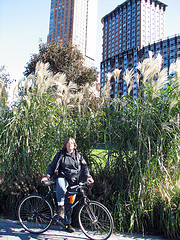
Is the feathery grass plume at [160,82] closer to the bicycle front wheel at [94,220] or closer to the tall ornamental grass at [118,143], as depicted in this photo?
the tall ornamental grass at [118,143]

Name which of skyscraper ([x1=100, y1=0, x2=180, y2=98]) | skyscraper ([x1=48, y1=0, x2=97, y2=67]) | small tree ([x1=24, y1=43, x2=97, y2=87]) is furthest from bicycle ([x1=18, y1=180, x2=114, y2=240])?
skyscraper ([x1=48, y1=0, x2=97, y2=67])

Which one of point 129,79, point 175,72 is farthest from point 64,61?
point 175,72

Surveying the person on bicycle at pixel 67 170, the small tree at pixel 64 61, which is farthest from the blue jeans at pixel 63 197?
the small tree at pixel 64 61

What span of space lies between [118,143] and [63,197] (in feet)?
4.15

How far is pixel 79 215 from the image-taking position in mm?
3207

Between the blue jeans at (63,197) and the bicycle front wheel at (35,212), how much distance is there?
24 cm

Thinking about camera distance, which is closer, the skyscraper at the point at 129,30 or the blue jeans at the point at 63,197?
the blue jeans at the point at 63,197

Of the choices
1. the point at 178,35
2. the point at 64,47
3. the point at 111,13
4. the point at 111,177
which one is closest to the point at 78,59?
the point at 64,47

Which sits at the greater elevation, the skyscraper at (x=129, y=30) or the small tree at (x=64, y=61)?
the skyscraper at (x=129, y=30)

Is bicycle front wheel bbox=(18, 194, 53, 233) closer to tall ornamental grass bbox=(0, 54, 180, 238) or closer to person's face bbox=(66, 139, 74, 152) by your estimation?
tall ornamental grass bbox=(0, 54, 180, 238)

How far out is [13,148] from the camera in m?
3.92

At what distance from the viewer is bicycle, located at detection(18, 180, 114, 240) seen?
3.14 metres

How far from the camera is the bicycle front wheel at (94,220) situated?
3.14 metres

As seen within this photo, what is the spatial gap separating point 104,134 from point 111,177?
2.51 feet
